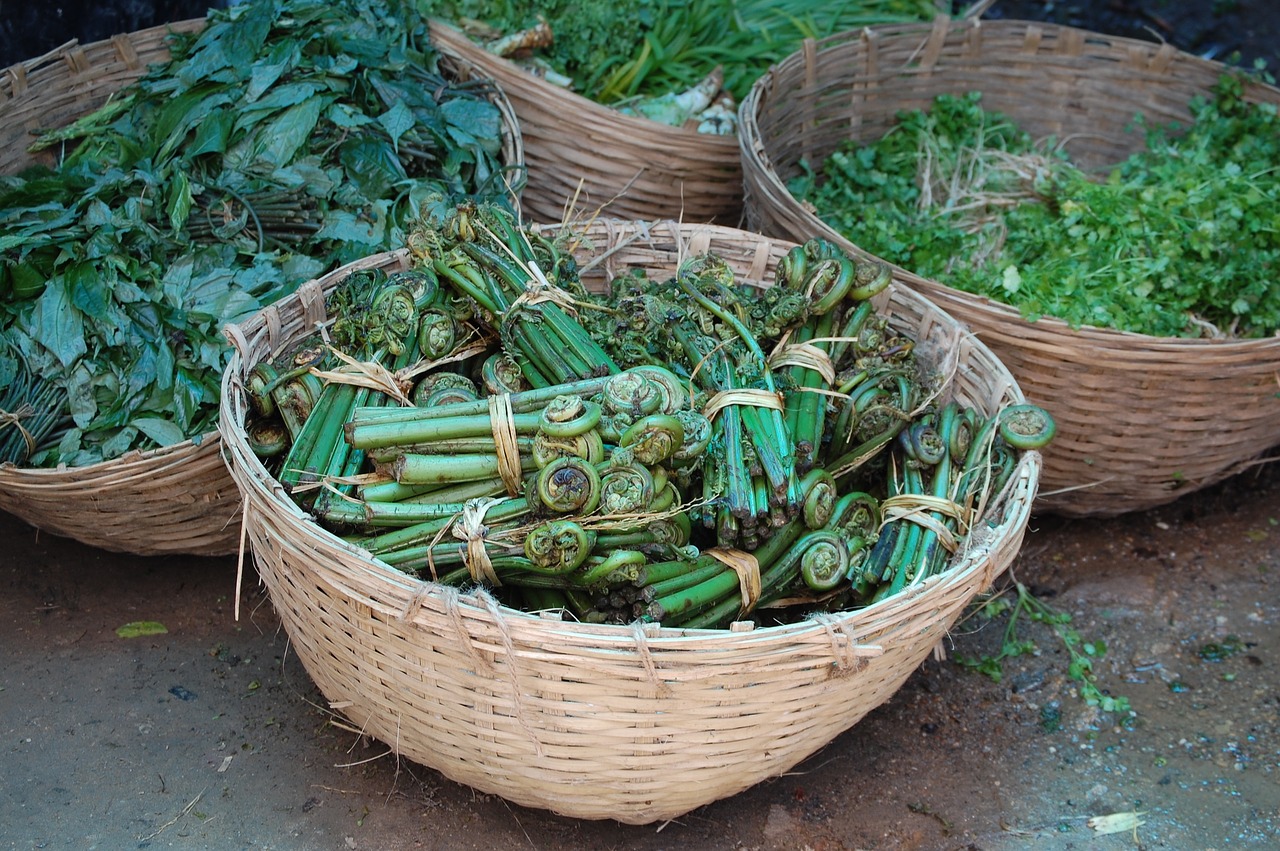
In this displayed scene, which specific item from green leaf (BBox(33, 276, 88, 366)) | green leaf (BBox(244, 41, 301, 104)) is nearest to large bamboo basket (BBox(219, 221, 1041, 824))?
green leaf (BBox(33, 276, 88, 366))

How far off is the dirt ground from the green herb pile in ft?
2.09

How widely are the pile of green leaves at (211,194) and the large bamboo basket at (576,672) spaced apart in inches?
21.5

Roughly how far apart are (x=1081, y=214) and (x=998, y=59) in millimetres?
1117

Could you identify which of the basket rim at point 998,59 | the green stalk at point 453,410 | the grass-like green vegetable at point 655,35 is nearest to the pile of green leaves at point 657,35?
the grass-like green vegetable at point 655,35

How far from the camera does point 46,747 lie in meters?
2.77

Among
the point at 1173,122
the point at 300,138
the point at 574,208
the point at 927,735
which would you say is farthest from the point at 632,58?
the point at 927,735

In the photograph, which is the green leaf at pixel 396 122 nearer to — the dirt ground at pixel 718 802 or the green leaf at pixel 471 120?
the green leaf at pixel 471 120

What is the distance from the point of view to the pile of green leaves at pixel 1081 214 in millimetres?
3445

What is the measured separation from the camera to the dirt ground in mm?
2652

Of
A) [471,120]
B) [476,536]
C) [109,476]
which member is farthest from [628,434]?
[471,120]

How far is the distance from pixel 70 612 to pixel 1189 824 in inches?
122

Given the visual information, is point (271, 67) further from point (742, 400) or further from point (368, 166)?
point (742, 400)

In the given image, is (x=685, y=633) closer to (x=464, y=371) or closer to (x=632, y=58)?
(x=464, y=371)

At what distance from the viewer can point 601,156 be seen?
Result: 13.1ft
